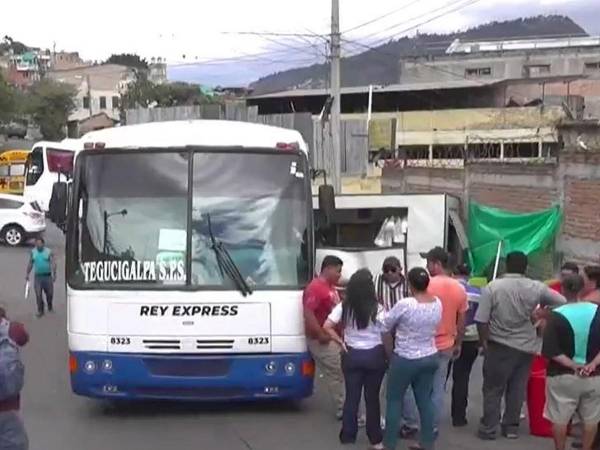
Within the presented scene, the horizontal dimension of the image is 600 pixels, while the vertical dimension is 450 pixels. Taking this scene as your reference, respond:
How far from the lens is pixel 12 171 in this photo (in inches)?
2179

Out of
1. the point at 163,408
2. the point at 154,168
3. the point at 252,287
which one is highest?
the point at 154,168

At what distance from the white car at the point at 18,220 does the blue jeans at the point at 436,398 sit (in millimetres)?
28331

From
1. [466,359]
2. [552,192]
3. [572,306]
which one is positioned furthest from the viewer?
[552,192]

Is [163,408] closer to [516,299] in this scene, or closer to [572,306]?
[516,299]

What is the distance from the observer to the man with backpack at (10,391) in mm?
6957

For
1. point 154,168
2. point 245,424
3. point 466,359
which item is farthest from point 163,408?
point 466,359

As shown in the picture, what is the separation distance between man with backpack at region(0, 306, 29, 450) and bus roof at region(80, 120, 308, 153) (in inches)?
175

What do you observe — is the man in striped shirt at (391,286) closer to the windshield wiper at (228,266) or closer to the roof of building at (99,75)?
the windshield wiper at (228,266)

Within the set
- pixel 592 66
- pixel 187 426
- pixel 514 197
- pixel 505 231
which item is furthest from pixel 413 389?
pixel 592 66

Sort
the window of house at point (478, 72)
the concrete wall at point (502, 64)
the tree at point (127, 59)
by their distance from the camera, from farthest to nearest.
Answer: the tree at point (127, 59) < the window of house at point (478, 72) < the concrete wall at point (502, 64)

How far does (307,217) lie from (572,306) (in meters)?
3.44

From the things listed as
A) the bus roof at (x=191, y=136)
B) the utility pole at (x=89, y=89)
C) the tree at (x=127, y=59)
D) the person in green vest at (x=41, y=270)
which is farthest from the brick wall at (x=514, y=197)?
the tree at (x=127, y=59)

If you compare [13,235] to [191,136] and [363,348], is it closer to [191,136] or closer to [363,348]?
[191,136]

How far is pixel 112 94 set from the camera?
11644cm
